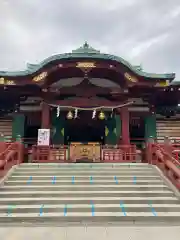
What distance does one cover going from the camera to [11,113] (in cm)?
1345

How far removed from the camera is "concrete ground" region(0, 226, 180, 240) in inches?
188

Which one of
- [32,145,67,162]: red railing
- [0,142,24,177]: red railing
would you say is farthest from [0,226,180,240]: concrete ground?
[32,145,67,162]: red railing

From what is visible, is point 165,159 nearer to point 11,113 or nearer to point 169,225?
point 169,225

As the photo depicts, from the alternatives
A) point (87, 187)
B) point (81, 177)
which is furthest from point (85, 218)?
point (81, 177)

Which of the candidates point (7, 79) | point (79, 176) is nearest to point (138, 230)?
point (79, 176)

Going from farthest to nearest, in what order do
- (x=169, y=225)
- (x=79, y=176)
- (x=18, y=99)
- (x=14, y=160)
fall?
1. (x=18, y=99)
2. (x=14, y=160)
3. (x=79, y=176)
4. (x=169, y=225)

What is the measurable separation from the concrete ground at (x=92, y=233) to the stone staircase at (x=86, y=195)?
45cm

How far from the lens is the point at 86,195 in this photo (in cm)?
692

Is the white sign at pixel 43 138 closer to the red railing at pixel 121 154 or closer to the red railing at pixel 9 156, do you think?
the red railing at pixel 9 156

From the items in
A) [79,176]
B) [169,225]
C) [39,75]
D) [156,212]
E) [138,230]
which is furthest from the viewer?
[39,75]

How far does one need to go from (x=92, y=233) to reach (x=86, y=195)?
193cm

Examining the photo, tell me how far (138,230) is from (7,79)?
30.8 ft

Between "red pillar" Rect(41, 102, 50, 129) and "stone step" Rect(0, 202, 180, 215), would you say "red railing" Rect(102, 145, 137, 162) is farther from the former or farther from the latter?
"stone step" Rect(0, 202, 180, 215)

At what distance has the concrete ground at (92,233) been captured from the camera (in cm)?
478
